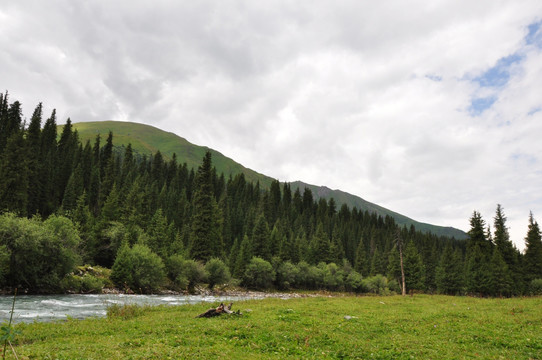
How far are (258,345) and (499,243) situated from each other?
9393 cm

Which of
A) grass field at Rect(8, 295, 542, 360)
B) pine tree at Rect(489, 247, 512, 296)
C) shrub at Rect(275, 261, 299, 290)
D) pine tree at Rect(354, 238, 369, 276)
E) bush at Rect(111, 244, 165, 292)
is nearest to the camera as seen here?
grass field at Rect(8, 295, 542, 360)

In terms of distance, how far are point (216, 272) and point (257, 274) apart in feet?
61.8

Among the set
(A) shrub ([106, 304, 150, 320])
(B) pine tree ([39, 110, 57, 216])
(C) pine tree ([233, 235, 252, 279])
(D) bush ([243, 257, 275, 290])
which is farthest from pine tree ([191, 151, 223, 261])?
(A) shrub ([106, 304, 150, 320])

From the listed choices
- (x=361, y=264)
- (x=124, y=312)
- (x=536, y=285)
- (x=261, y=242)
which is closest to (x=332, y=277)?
(x=261, y=242)

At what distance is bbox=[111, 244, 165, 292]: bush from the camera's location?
158ft

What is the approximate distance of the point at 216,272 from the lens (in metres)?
63.3

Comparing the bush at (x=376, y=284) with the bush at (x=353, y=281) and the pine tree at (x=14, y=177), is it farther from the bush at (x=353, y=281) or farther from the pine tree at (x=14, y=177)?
the pine tree at (x=14, y=177)

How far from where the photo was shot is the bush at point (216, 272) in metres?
63.1

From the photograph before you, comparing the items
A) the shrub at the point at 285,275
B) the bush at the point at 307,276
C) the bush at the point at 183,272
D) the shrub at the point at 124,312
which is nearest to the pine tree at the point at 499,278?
the bush at the point at 307,276

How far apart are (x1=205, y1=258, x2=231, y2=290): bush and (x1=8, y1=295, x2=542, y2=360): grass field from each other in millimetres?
43555

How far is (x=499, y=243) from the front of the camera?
274 feet

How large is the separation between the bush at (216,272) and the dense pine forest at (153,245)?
208 mm

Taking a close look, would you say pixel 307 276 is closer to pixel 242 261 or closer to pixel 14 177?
pixel 242 261

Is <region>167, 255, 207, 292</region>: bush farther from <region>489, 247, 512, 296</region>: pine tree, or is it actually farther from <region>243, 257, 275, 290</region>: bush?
<region>489, 247, 512, 296</region>: pine tree
